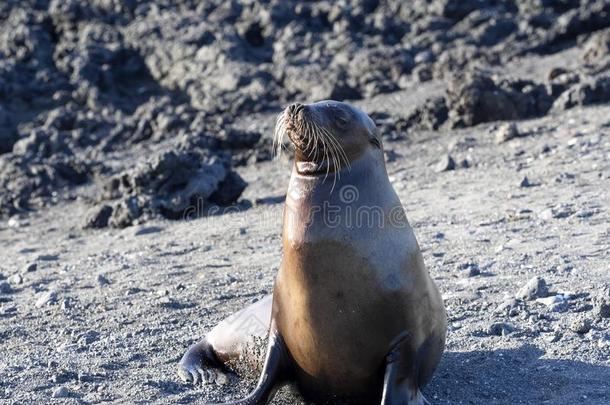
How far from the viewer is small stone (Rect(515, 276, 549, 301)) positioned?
5547 mm

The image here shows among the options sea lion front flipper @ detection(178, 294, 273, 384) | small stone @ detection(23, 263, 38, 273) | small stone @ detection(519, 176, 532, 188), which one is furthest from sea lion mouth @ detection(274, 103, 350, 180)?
small stone @ detection(519, 176, 532, 188)

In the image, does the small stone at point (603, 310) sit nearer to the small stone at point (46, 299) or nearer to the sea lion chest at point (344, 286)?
the sea lion chest at point (344, 286)

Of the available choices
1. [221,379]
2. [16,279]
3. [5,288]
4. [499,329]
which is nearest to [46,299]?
[5,288]

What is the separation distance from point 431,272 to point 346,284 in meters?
2.40

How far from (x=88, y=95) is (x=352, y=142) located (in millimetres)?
12226

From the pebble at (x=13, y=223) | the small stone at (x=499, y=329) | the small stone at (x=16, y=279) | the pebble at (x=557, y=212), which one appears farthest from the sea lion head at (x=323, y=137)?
the pebble at (x=13, y=223)

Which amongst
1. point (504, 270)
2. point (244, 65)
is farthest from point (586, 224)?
point (244, 65)

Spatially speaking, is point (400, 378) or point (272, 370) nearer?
point (400, 378)

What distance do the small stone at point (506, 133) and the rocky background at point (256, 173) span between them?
30mm

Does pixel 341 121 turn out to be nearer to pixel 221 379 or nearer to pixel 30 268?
pixel 221 379

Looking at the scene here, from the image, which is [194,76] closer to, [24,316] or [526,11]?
[526,11]

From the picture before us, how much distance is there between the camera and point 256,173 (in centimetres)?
1210

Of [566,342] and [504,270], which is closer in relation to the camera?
[566,342]

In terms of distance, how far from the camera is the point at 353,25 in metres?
17.2
